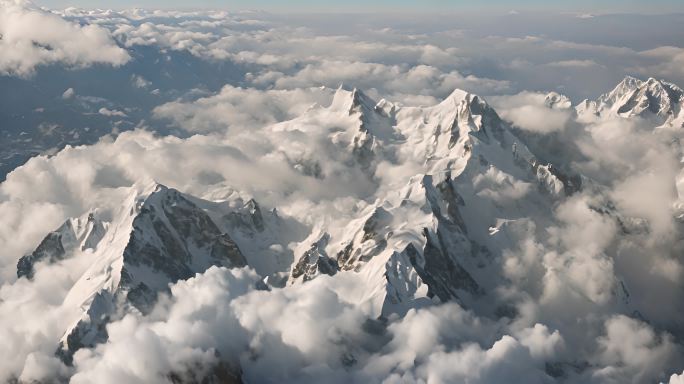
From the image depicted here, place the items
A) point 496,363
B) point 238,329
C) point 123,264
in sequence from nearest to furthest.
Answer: point 238,329 → point 496,363 → point 123,264

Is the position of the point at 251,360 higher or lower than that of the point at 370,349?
higher

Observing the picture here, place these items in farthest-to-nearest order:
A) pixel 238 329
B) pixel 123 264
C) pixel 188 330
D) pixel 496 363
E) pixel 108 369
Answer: pixel 123 264
pixel 496 363
pixel 238 329
pixel 188 330
pixel 108 369

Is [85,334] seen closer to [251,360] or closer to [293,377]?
[251,360]

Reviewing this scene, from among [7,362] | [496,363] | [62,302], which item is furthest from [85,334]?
[496,363]

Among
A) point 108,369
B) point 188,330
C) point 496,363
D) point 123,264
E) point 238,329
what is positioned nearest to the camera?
point 108,369

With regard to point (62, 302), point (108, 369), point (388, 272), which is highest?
point (108, 369)

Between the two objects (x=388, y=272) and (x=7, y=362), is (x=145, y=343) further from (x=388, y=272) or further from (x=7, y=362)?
(x=388, y=272)

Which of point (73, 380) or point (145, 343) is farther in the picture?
point (73, 380)

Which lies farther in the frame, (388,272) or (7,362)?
(388,272)

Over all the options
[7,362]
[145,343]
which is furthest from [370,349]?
[7,362]
